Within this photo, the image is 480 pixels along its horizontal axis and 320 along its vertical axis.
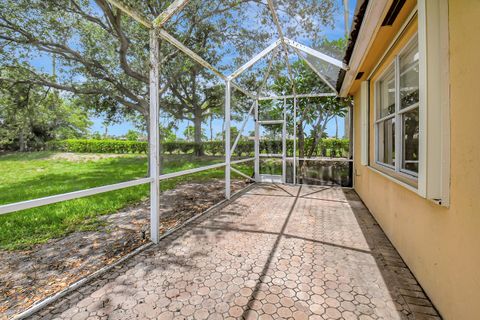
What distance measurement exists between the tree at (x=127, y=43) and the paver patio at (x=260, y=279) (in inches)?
89.4

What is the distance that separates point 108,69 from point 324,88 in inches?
230

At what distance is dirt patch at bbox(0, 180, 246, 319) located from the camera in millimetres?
1976

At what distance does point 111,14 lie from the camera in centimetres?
469

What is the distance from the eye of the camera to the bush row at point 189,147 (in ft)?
9.27

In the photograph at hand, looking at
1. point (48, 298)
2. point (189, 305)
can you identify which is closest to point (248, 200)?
point (189, 305)

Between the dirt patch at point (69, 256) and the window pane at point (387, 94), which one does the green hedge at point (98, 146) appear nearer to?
the dirt patch at point (69, 256)

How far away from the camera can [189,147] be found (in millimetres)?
5527

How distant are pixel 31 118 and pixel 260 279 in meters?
2.69

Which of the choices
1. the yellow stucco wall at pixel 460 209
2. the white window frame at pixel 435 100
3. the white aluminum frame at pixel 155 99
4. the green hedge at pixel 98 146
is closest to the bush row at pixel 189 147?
the green hedge at pixel 98 146

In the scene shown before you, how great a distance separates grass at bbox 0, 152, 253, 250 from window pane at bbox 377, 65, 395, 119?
374 cm

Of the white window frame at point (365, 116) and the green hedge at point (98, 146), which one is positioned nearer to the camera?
the green hedge at point (98, 146)

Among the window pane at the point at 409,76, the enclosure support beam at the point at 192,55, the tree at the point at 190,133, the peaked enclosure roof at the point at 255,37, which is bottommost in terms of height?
the tree at the point at 190,133

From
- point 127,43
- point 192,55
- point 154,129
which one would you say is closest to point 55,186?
point 154,129

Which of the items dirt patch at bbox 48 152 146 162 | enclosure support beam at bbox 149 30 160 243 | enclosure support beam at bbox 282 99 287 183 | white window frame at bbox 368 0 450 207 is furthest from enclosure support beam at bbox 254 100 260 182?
white window frame at bbox 368 0 450 207
